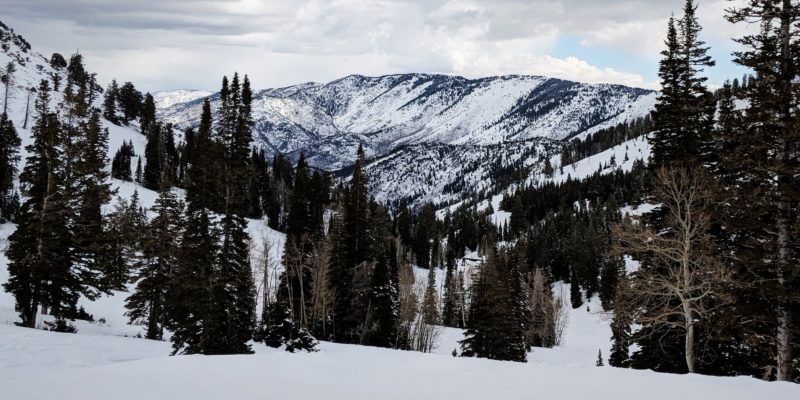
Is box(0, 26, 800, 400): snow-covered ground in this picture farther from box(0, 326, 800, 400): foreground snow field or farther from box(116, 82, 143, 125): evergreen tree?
box(116, 82, 143, 125): evergreen tree

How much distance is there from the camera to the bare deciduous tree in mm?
19859

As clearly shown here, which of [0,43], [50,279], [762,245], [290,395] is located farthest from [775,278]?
[0,43]

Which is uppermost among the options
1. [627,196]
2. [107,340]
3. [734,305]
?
[627,196]

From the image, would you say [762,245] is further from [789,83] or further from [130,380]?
[130,380]

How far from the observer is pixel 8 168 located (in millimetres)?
76438

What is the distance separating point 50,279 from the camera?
27016 millimetres

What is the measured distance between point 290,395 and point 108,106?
14655 centimetres

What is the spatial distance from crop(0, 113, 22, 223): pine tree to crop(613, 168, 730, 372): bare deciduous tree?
79.2 m

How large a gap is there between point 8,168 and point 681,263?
91166mm

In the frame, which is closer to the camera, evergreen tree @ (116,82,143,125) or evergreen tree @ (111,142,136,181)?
evergreen tree @ (111,142,136,181)

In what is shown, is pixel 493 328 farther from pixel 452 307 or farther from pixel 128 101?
pixel 128 101

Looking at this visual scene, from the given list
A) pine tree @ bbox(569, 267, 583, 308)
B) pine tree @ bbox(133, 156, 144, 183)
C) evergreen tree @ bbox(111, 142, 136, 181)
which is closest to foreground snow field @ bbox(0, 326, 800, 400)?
evergreen tree @ bbox(111, 142, 136, 181)

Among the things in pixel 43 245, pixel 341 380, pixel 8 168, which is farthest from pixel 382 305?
pixel 8 168

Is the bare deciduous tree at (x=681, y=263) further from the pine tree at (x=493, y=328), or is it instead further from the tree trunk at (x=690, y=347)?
the pine tree at (x=493, y=328)
